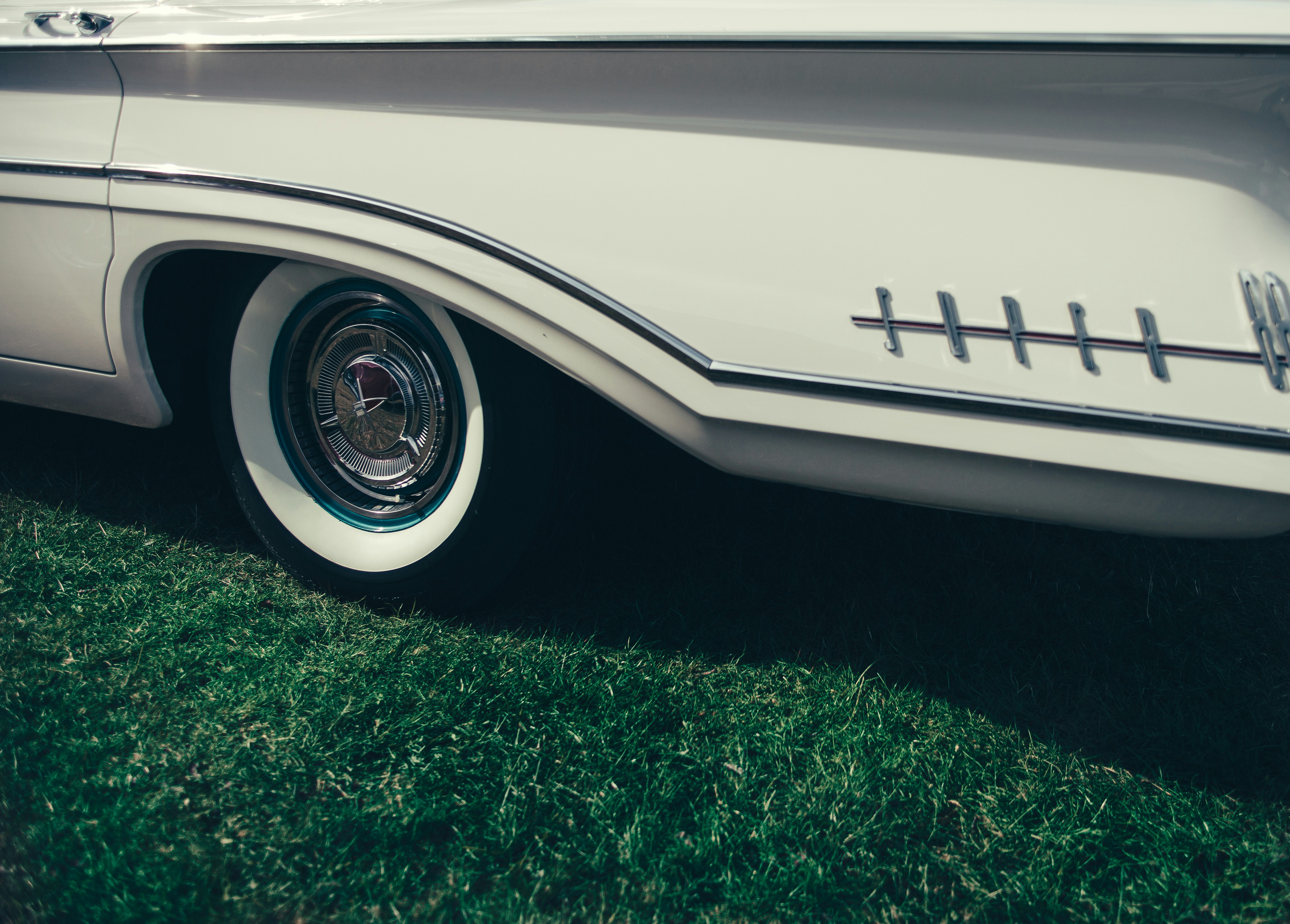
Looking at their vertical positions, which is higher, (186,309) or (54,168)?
(54,168)

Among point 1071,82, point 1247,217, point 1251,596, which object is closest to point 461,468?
point 1071,82

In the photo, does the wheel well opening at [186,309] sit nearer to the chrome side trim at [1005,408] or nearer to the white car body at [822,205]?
the white car body at [822,205]

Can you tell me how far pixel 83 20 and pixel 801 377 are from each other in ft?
5.36

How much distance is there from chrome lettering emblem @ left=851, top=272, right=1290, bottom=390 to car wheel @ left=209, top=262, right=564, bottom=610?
74 centimetres

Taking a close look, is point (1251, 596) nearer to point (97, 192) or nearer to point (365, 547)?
point (365, 547)

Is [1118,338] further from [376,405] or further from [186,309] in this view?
[186,309]

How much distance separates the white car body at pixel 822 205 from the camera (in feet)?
4.08

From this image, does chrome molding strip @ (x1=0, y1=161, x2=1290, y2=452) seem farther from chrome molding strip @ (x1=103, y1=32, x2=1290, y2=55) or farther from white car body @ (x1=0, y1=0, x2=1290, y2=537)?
chrome molding strip @ (x1=103, y1=32, x2=1290, y2=55)

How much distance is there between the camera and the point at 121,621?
6.43 feet

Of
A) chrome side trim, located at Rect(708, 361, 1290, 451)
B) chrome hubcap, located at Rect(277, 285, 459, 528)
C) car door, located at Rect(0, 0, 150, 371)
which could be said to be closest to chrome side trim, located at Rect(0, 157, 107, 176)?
car door, located at Rect(0, 0, 150, 371)

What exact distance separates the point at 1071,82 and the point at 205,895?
173 centimetres

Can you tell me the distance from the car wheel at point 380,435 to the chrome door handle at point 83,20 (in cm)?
57

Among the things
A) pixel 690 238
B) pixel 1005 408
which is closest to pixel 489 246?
Result: pixel 690 238

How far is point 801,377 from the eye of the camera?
1.45 metres
